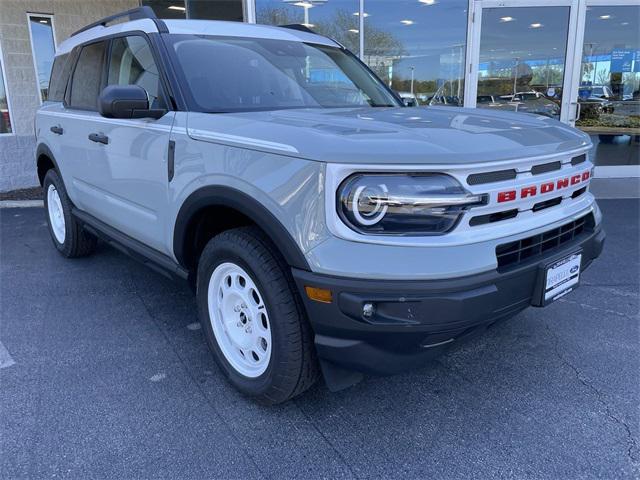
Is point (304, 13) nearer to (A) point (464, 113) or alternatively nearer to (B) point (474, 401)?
(A) point (464, 113)

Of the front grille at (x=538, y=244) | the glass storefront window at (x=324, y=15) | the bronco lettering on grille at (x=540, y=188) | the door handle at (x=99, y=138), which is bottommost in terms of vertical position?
the front grille at (x=538, y=244)

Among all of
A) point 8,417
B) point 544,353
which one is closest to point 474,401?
point 544,353

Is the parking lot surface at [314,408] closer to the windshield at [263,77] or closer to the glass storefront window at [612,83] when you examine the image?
the windshield at [263,77]

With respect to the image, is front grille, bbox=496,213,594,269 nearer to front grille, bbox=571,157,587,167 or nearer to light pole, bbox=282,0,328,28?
front grille, bbox=571,157,587,167

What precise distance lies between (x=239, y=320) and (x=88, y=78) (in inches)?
104

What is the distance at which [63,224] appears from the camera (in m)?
4.84

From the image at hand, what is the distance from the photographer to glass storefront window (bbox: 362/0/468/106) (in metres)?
8.50

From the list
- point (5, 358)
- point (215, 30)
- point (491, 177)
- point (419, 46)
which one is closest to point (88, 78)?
point (215, 30)

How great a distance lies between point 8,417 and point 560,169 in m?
2.92

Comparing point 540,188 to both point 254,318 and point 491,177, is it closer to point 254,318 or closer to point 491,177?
point 491,177

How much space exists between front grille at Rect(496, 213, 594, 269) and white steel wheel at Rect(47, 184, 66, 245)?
4173 mm

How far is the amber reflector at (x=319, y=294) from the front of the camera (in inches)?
77.0

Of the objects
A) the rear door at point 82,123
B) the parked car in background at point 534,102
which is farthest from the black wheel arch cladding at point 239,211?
the parked car in background at point 534,102

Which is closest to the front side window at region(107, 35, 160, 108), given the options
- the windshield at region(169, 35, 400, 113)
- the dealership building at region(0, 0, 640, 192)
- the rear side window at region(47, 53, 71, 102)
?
the windshield at region(169, 35, 400, 113)
